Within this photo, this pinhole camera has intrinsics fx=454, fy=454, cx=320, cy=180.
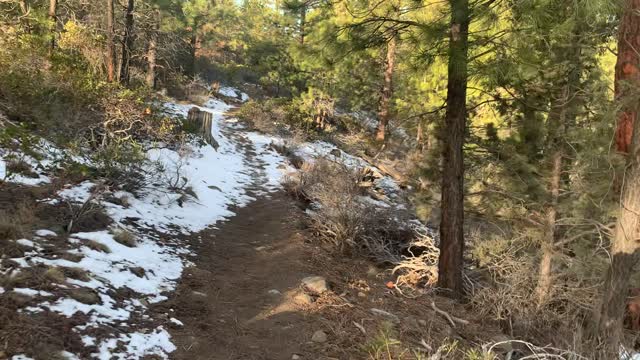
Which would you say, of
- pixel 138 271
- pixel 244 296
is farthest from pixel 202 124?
pixel 244 296

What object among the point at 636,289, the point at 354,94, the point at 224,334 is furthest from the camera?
the point at 354,94

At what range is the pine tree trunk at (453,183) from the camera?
252 inches

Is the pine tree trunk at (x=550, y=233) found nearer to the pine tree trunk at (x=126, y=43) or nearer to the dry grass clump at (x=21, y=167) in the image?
the dry grass clump at (x=21, y=167)

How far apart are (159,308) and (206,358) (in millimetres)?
1032

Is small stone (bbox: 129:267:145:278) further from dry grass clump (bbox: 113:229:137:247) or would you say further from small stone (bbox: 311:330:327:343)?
small stone (bbox: 311:330:327:343)

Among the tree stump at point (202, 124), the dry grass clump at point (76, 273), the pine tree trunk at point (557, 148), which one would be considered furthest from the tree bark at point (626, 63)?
the tree stump at point (202, 124)

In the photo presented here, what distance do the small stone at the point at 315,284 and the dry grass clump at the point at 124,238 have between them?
243cm

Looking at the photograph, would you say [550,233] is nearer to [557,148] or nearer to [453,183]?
[557,148]

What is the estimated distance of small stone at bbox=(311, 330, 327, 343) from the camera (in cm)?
482

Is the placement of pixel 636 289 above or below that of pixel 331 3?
below

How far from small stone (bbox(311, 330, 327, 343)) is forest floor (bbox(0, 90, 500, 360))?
1cm

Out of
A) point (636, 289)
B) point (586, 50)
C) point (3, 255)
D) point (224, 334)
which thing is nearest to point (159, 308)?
point (224, 334)

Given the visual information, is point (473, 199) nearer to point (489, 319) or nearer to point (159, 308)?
point (489, 319)

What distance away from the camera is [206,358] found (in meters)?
4.30
